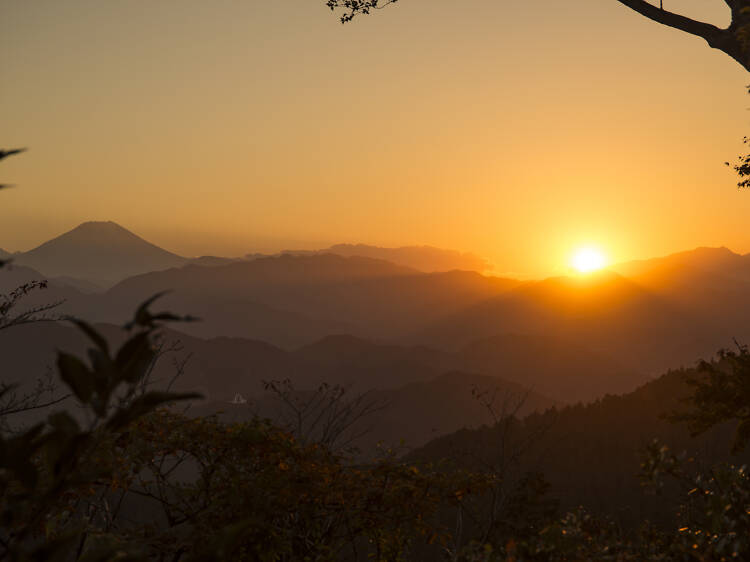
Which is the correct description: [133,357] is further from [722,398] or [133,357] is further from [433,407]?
[433,407]

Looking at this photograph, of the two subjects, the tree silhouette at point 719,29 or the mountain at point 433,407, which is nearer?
the tree silhouette at point 719,29

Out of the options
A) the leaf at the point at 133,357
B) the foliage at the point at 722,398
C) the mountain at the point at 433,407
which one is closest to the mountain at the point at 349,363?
the mountain at the point at 433,407

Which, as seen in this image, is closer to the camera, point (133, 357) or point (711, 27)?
point (133, 357)

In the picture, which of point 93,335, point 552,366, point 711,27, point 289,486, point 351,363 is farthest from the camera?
point 351,363

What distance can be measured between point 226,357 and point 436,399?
75.6 m

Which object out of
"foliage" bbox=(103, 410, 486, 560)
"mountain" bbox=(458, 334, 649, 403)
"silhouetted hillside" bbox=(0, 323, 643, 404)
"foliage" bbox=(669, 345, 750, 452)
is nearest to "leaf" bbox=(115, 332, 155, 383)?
"foliage" bbox=(103, 410, 486, 560)

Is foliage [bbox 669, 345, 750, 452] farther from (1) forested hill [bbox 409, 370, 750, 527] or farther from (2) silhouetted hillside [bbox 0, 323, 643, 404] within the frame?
(2) silhouetted hillside [bbox 0, 323, 643, 404]

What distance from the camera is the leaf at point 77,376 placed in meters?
1.13

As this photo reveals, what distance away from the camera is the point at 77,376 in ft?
3.73

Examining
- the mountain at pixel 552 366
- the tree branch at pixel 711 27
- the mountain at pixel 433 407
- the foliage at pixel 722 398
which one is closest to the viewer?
the tree branch at pixel 711 27

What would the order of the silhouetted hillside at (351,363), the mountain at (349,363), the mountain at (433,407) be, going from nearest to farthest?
the mountain at (433,407) → the mountain at (349,363) → the silhouetted hillside at (351,363)

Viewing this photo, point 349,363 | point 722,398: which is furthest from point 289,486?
point 349,363

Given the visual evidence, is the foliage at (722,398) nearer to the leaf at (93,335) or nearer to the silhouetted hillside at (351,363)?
the leaf at (93,335)

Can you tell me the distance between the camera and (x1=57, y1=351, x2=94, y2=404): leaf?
1129 mm
